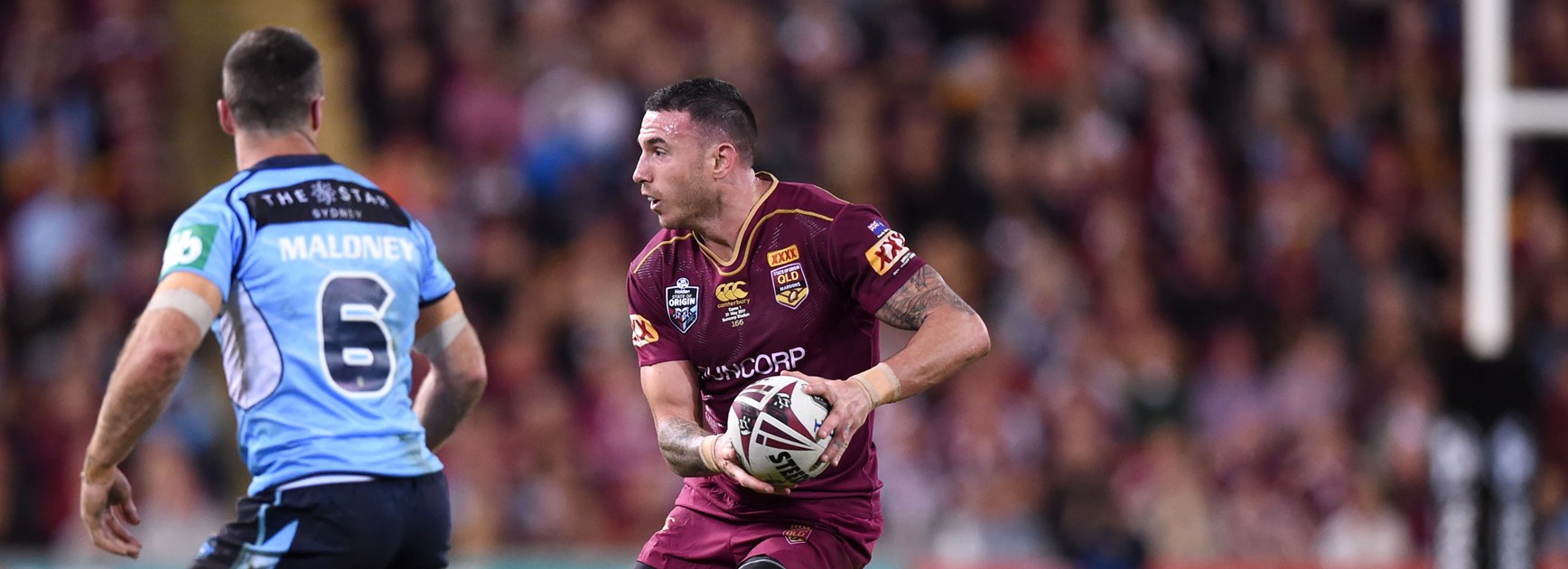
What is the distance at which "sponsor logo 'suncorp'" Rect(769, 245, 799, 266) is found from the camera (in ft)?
18.0

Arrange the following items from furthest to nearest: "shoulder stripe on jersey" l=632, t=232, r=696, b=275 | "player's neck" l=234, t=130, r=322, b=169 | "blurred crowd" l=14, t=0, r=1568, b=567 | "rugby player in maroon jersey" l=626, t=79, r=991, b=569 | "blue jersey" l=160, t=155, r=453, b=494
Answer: "blurred crowd" l=14, t=0, r=1568, b=567
"shoulder stripe on jersey" l=632, t=232, r=696, b=275
"rugby player in maroon jersey" l=626, t=79, r=991, b=569
"player's neck" l=234, t=130, r=322, b=169
"blue jersey" l=160, t=155, r=453, b=494

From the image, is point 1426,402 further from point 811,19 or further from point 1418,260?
point 811,19

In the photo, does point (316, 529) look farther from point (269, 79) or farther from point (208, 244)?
point (269, 79)

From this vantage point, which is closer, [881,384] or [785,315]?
[881,384]

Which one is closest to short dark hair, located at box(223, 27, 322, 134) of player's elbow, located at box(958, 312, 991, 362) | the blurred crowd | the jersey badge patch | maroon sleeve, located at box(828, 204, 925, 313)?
the jersey badge patch

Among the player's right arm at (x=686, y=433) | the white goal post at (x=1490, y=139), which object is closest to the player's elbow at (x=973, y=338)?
the player's right arm at (x=686, y=433)

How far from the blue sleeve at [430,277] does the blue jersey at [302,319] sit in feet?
0.85

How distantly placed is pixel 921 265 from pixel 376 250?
1.54m

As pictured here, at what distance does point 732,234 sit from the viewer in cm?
557

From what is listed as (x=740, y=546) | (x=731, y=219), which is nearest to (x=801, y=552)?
(x=740, y=546)

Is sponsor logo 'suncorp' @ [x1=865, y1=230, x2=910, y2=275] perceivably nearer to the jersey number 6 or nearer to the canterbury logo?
the canterbury logo

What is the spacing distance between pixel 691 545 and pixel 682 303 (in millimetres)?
728

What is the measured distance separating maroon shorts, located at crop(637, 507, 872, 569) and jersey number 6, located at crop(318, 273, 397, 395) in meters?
1.05

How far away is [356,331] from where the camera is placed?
16.6 feet
